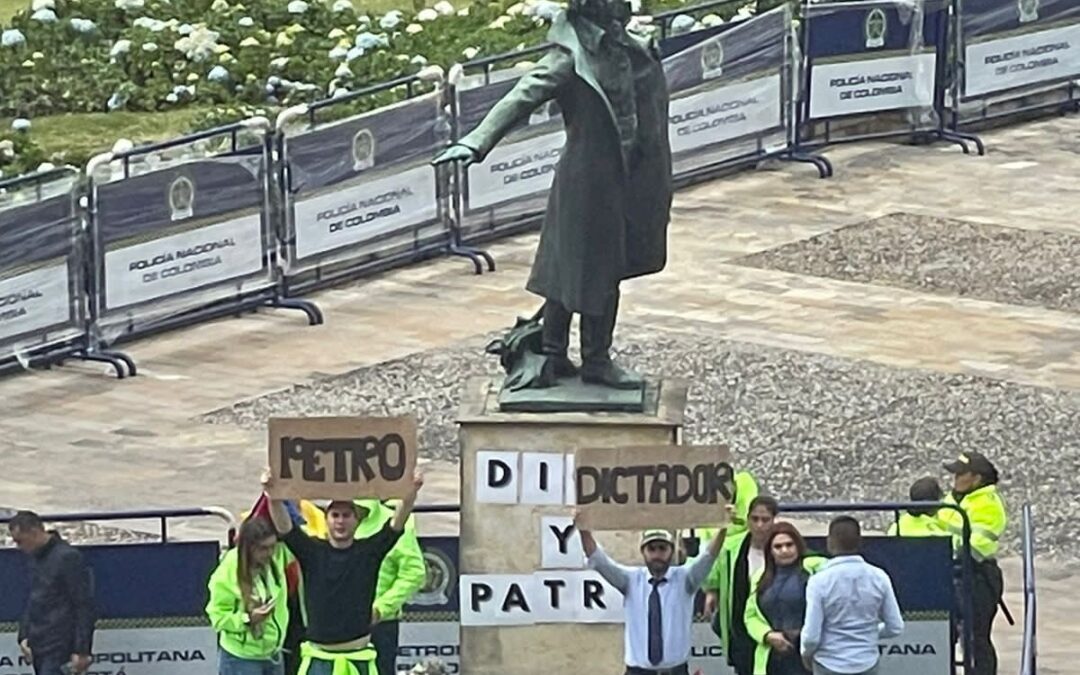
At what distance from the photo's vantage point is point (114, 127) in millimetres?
32531

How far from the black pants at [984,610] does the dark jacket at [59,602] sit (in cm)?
429

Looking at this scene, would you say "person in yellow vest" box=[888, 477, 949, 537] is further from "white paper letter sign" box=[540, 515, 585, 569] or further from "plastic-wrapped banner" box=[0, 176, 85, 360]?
"plastic-wrapped banner" box=[0, 176, 85, 360]

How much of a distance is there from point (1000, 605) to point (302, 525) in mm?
3960

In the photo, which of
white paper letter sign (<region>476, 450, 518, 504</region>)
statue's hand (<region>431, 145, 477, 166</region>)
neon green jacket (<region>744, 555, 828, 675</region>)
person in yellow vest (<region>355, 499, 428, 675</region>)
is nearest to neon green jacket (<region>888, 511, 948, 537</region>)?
neon green jacket (<region>744, 555, 828, 675</region>)

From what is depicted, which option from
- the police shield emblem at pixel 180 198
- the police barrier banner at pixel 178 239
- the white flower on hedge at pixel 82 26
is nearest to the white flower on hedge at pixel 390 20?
the white flower on hedge at pixel 82 26

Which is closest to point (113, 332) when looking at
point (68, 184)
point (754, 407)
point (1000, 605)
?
point (68, 184)

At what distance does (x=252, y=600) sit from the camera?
14.5 m

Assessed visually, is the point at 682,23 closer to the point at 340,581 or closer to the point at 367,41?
the point at 367,41

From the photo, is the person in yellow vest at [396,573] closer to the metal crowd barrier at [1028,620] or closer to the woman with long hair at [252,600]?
the woman with long hair at [252,600]

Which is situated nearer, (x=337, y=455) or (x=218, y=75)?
(x=337, y=455)

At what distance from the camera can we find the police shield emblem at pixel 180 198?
2444 cm

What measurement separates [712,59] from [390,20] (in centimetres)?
686

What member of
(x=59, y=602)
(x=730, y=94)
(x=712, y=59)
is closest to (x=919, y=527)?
(x=59, y=602)

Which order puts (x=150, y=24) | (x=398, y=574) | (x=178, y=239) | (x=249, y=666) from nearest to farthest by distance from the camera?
(x=398, y=574) < (x=249, y=666) < (x=178, y=239) < (x=150, y=24)
